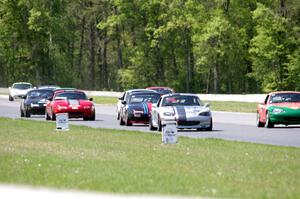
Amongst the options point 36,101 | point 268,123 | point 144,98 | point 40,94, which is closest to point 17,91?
point 40,94

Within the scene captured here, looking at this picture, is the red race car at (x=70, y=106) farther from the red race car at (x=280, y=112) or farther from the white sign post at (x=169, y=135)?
the white sign post at (x=169, y=135)

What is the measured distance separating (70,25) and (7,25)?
7.85 m

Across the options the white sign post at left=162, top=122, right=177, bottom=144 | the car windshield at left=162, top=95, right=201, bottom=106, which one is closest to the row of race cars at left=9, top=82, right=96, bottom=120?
the car windshield at left=162, top=95, right=201, bottom=106

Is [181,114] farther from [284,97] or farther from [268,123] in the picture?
[284,97]

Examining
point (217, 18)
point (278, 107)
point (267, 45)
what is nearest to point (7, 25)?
point (217, 18)

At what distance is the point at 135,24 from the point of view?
98.5m

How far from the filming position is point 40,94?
43438 mm

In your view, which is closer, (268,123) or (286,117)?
(286,117)

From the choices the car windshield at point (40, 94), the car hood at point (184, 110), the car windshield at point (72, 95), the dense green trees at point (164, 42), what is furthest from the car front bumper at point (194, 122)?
the dense green trees at point (164, 42)

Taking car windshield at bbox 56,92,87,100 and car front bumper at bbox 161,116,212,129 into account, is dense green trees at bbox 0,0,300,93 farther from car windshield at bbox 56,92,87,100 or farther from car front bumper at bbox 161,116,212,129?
car front bumper at bbox 161,116,212,129

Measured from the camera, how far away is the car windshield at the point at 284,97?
3212 centimetres

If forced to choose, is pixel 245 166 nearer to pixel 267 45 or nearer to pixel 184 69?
pixel 267 45

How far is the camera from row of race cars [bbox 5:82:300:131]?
29.1 m

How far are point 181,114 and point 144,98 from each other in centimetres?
645
